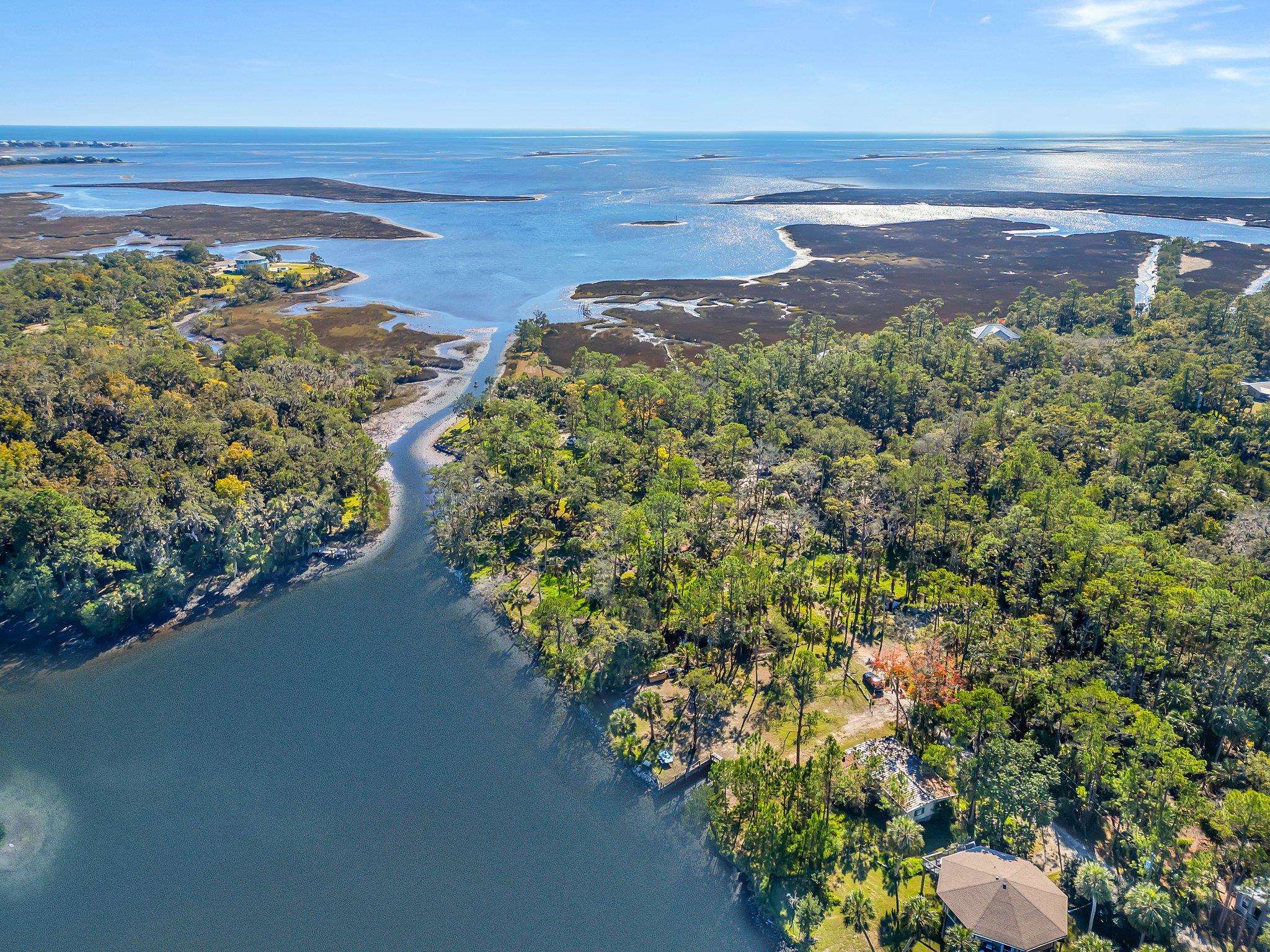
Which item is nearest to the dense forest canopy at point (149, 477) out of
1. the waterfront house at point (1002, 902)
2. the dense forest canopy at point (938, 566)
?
the dense forest canopy at point (938, 566)

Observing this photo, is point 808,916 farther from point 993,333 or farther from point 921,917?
point 993,333

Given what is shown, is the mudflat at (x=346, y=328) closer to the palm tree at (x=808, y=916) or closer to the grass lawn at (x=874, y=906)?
the grass lawn at (x=874, y=906)

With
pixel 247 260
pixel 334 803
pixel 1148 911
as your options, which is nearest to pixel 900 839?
pixel 1148 911

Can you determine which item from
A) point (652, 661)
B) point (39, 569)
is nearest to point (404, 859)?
point (652, 661)

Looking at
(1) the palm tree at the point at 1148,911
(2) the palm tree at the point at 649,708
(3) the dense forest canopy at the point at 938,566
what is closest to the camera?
(1) the palm tree at the point at 1148,911

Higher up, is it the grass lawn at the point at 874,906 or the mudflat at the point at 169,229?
the mudflat at the point at 169,229

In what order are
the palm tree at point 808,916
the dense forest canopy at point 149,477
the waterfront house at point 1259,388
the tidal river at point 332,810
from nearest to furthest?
the palm tree at point 808,916
the tidal river at point 332,810
the dense forest canopy at point 149,477
the waterfront house at point 1259,388

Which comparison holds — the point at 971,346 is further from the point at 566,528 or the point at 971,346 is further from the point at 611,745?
the point at 611,745
